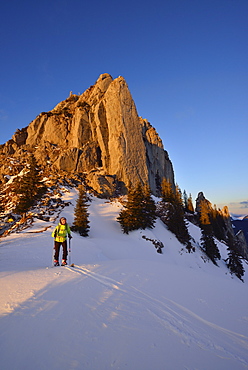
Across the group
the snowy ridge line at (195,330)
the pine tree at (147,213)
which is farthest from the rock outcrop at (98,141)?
the snowy ridge line at (195,330)

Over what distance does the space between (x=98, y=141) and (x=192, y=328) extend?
172 feet

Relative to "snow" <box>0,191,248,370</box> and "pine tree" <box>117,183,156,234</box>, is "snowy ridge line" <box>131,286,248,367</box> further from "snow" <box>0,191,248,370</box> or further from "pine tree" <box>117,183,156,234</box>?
"pine tree" <box>117,183,156,234</box>

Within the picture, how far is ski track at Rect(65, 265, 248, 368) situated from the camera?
3.27 metres

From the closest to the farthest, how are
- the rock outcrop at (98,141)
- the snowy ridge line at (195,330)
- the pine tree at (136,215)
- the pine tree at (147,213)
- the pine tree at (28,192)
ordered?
1. the snowy ridge line at (195,330)
2. the pine tree at (28,192)
3. the pine tree at (136,215)
4. the pine tree at (147,213)
5. the rock outcrop at (98,141)

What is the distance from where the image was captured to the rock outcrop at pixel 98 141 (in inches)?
1891

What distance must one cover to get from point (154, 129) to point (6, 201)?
54.7m

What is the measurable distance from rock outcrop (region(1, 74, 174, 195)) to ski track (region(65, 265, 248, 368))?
35861 mm

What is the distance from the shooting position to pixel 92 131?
2179 inches

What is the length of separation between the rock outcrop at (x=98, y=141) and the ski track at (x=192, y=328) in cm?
3586

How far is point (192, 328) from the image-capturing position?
3.86 metres

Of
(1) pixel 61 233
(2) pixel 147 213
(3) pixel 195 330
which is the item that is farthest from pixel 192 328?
(2) pixel 147 213

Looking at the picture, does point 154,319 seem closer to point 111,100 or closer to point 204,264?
point 204,264

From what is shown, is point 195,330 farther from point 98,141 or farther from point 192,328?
point 98,141

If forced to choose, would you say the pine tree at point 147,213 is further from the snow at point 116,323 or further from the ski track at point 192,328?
the ski track at point 192,328
